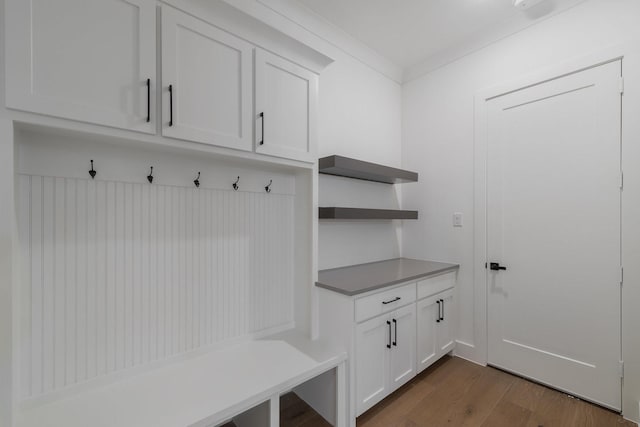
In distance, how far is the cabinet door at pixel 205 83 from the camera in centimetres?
123

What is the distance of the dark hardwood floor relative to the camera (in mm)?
1676

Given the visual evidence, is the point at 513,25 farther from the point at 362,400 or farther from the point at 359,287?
the point at 362,400

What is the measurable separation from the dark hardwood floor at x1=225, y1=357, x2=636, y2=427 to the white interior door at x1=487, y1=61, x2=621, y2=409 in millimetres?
138

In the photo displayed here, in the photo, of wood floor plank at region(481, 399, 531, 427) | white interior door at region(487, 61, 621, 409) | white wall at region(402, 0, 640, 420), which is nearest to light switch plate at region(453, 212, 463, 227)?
white wall at region(402, 0, 640, 420)

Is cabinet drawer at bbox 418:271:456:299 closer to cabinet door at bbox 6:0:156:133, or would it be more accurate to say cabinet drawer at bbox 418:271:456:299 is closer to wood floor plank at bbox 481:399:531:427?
wood floor plank at bbox 481:399:531:427

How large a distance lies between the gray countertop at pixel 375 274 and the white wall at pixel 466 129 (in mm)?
295

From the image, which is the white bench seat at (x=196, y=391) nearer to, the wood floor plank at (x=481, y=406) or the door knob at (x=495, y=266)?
the wood floor plank at (x=481, y=406)

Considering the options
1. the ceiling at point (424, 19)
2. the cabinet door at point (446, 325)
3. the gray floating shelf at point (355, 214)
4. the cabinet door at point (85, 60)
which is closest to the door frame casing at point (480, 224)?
the cabinet door at point (446, 325)

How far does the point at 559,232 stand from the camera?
1.99m

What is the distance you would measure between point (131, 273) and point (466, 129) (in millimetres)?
2690

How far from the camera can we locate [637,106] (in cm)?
169

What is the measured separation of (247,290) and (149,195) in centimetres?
78

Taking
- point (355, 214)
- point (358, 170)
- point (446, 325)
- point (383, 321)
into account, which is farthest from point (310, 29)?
point (446, 325)

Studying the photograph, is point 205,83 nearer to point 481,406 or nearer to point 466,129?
point 466,129
